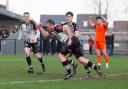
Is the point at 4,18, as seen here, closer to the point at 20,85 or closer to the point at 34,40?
the point at 34,40

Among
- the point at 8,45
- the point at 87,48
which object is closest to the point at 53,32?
the point at 8,45

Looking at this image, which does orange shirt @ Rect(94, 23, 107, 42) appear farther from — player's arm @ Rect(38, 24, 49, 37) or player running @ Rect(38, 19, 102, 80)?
player running @ Rect(38, 19, 102, 80)

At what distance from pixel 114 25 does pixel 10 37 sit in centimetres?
5466

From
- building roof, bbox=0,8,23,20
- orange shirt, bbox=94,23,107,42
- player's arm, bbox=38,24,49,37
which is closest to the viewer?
player's arm, bbox=38,24,49,37

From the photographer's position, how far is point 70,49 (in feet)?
47.0

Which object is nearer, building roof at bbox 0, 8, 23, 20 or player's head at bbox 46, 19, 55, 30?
player's head at bbox 46, 19, 55, 30

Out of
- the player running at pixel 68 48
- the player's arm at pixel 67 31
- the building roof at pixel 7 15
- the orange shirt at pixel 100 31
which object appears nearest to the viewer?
the player's arm at pixel 67 31

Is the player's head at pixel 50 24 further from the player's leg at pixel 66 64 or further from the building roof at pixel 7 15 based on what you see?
the building roof at pixel 7 15

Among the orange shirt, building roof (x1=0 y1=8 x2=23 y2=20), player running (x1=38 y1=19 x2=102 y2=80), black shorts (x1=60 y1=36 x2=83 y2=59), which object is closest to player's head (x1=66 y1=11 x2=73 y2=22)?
player running (x1=38 y1=19 x2=102 y2=80)

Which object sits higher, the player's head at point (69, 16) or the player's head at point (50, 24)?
the player's head at point (69, 16)

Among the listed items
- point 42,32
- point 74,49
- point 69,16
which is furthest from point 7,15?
point 69,16

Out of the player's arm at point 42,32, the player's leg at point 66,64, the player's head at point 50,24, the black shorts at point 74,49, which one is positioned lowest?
the player's leg at point 66,64

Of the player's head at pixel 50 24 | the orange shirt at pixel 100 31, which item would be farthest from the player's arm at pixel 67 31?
the orange shirt at pixel 100 31

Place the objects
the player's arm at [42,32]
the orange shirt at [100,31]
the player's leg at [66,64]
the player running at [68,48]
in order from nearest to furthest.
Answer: the player running at [68,48], the player's leg at [66,64], the player's arm at [42,32], the orange shirt at [100,31]
